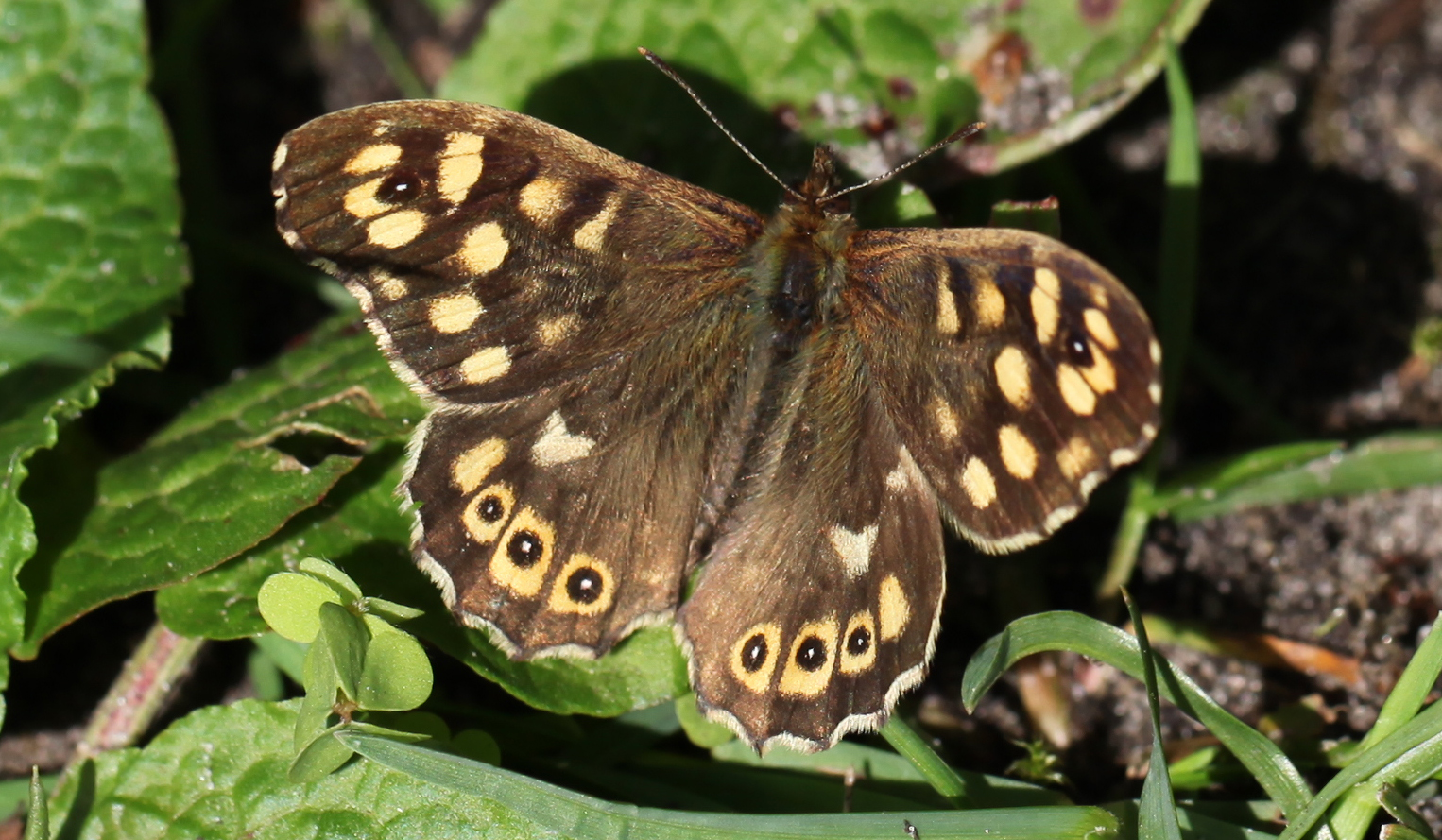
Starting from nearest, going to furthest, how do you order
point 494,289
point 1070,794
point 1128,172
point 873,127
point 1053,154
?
point 494,289, point 1070,794, point 873,127, point 1053,154, point 1128,172

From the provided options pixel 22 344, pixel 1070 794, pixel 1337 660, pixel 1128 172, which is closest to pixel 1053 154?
pixel 1128 172

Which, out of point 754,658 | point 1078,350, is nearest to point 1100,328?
Answer: point 1078,350

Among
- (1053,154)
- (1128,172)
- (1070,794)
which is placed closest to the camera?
(1070,794)

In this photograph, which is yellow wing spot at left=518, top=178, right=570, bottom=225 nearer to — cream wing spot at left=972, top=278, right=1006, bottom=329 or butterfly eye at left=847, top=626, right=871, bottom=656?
cream wing spot at left=972, top=278, right=1006, bottom=329

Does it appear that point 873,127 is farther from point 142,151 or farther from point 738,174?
point 142,151

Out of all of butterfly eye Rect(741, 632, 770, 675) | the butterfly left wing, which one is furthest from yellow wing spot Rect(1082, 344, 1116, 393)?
butterfly eye Rect(741, 632, 770, 675)

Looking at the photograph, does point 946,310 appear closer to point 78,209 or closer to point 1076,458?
point 1076,458

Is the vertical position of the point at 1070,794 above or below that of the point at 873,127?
below
